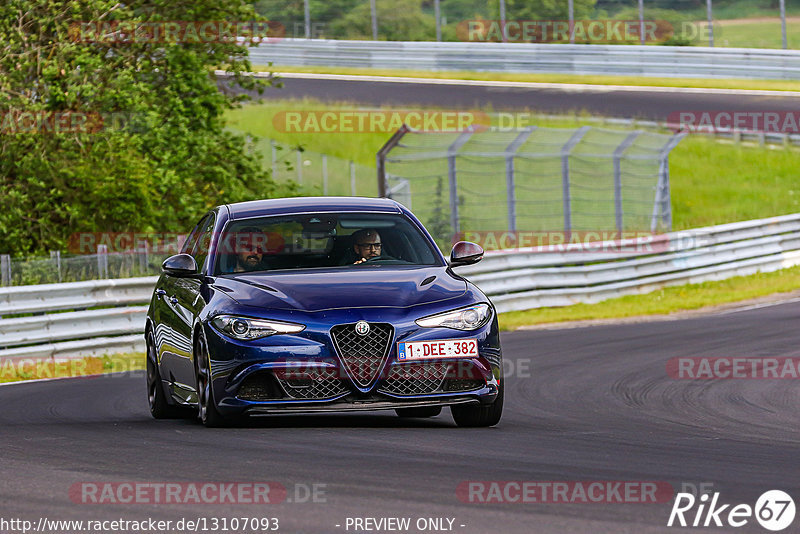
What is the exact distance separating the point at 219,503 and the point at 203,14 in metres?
18.8

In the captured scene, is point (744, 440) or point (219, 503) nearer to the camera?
point (219, 503)

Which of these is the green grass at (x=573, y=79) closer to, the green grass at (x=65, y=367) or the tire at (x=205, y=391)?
the green grass at (x=65, y=367)

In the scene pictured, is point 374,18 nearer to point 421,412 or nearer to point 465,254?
point 421,412

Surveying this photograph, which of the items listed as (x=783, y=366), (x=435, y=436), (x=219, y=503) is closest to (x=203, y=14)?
(x=783, y=366)

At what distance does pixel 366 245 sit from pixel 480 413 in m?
1.41

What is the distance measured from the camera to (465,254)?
973 cm

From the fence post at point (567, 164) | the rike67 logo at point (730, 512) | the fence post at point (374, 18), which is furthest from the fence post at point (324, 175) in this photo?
the rike67 logo at point (730, 512)

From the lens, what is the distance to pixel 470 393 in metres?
8.86

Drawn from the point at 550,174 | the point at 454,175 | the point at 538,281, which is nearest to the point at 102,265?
the point at 538,281

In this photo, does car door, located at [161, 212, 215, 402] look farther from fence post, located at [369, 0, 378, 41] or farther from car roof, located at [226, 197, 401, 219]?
fence post, located at [369, 0, 378, 41]

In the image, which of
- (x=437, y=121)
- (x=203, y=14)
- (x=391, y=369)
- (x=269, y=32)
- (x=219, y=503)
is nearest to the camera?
(x=219, y=503)

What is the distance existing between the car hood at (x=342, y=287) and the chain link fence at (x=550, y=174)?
13.5 meters

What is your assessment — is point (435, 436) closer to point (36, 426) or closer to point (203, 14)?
point (36, 426)

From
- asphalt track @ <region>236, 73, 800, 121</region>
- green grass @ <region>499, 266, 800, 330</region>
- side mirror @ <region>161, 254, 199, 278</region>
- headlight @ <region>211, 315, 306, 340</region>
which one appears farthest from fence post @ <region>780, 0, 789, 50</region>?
headlight @ <region>211, 315, 306, 340</region>
